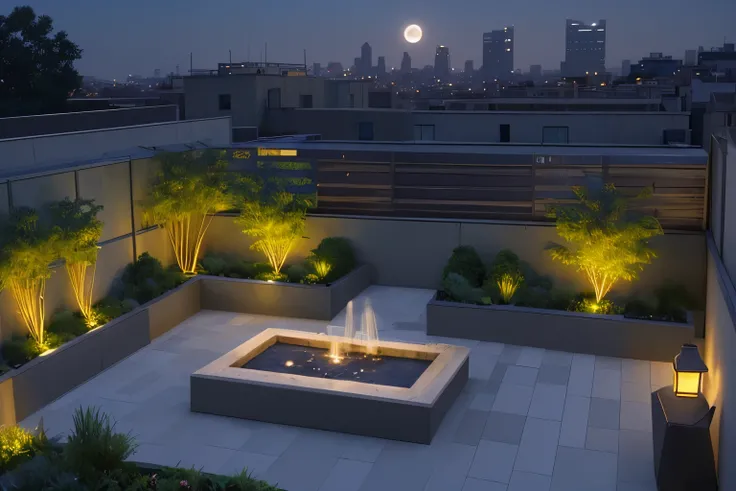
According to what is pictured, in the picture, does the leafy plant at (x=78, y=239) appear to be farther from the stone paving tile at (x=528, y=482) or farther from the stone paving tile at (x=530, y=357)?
the stone paving tile at (x=528, y=482)

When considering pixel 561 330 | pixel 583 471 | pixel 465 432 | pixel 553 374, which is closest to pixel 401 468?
pixel 465 432

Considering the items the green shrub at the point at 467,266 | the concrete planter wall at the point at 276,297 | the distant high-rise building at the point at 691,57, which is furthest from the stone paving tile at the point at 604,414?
the distant high-rise building at the point at 691,57

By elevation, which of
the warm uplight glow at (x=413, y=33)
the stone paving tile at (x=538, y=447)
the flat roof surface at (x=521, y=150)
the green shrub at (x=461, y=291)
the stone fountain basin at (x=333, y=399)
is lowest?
the stone paving tile at (x=538, y=447)

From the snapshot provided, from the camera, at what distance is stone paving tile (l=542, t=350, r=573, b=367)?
10.1m

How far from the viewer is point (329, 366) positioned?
9.05 m

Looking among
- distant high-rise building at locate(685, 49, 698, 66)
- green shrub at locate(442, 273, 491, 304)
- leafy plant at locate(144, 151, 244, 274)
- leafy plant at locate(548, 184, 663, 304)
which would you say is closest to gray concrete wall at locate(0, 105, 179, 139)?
leafy plant at locate(144, 151, 244, 274)

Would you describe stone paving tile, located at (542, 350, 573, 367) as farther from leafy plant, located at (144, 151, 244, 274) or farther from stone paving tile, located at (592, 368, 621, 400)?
leafy plant, located at (144, 151, 244, 274)

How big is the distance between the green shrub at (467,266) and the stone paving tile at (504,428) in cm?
351

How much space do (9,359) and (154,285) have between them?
2877mm

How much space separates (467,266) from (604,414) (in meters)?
3.96

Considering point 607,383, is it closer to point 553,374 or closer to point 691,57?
point 553,374

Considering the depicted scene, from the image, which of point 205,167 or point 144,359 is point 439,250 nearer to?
point 205,167

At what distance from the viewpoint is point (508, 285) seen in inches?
441

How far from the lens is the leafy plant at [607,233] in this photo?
10.5m
